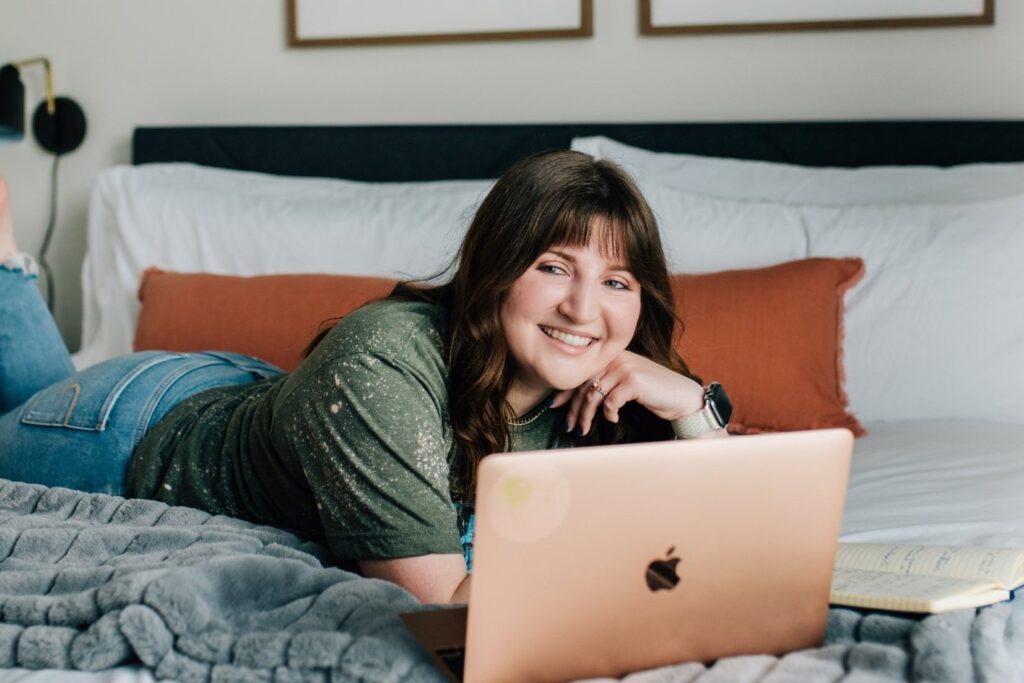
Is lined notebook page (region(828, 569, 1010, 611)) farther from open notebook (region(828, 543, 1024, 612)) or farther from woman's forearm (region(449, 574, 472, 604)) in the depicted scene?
woman's forearm (region(449, 574, 472, 604))

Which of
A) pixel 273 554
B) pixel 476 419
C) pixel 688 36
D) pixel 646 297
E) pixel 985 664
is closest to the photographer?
pixel 985 664

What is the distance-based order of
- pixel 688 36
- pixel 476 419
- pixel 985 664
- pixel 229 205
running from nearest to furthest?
pixel 985 664 → pixel 476 419 → pixel 229 205 → pixel 688 36

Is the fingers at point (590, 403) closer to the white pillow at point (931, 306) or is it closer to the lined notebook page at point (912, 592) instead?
the lined notebook page at point (912, 592)

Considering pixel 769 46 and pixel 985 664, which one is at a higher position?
pixel 769 46

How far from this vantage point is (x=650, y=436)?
64.3 inches

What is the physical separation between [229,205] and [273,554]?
1460 mm

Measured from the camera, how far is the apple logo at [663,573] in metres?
0.93

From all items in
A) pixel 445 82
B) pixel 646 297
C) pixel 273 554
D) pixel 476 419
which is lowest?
pixel 273 554

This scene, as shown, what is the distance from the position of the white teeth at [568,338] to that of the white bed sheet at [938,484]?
51 cm

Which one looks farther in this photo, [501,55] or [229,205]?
[501,55]

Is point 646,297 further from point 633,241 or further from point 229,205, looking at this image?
point 229,205

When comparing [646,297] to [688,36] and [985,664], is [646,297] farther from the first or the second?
[688,36]

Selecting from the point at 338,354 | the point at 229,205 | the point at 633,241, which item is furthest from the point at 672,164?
the point at 338,354

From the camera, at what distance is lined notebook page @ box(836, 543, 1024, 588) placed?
114cm
